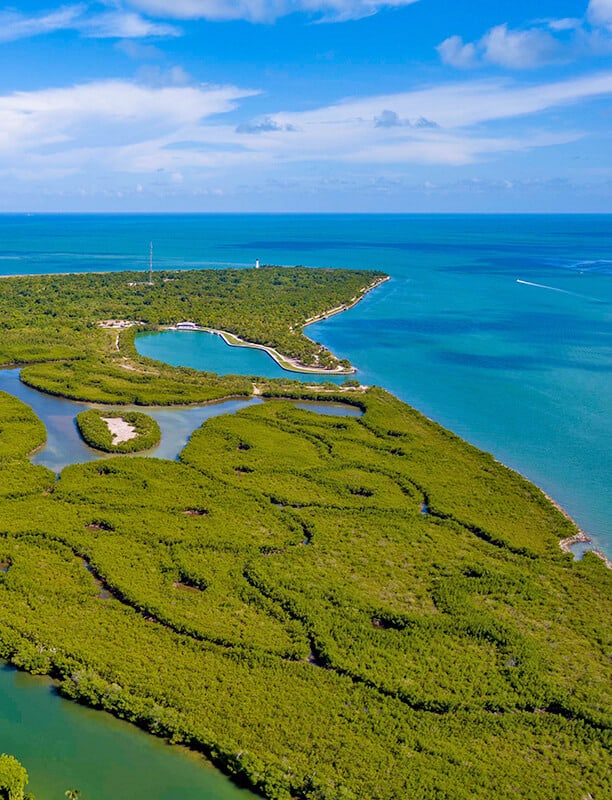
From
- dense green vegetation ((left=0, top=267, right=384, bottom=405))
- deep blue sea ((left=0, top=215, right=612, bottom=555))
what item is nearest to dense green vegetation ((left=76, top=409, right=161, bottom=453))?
dense green vegetation ((left=0, top=267, right=384, bottom=405))

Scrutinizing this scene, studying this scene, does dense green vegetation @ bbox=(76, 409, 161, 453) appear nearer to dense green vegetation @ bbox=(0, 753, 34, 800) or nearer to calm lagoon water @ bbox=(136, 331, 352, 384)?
calm lagoon water @ bbox=(136, 331, 352, 384)

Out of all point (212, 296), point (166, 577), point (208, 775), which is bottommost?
point (208, 775)

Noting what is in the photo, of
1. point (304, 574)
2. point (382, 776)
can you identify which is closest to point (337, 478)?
point (304, 574)

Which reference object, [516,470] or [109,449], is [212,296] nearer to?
[109,449]

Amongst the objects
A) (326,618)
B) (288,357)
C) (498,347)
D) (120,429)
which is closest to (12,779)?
(326,618)

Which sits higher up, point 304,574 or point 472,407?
point 472,407

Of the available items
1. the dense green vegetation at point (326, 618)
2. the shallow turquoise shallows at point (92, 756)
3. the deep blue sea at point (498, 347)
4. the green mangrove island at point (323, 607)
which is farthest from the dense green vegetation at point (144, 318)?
the shallow turquoise shallows at point (92, 756)
